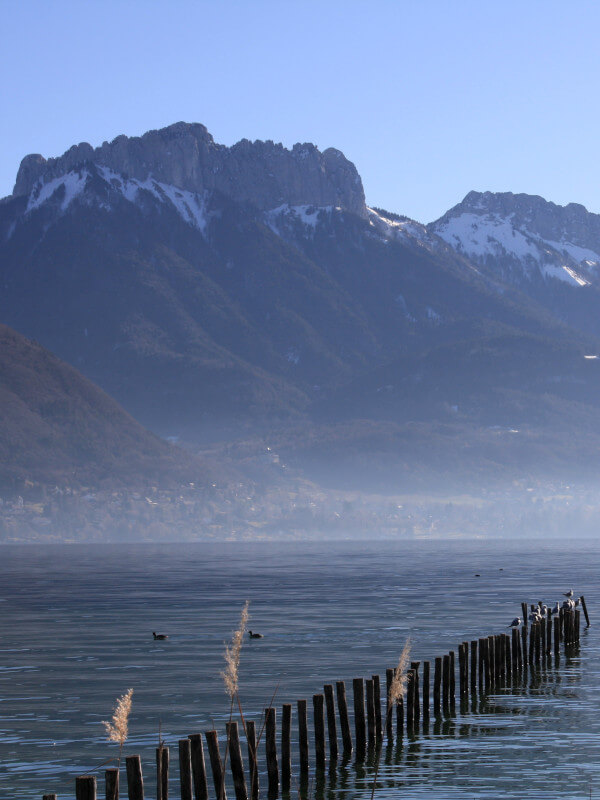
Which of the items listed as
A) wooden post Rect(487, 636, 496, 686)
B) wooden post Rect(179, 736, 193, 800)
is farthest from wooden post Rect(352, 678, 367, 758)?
wooden post Rect(487, 636, 496, 686)

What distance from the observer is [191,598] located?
12050cm

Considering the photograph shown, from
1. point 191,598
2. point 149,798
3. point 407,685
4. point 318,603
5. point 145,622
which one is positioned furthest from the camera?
Answer: point 191,598

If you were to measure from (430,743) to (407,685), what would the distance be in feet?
19.1

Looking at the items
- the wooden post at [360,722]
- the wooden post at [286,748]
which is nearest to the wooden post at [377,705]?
the wooden post at [360,722]

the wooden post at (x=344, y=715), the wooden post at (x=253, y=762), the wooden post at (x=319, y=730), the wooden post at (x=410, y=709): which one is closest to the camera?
the wooden post at (x=253, y=762)

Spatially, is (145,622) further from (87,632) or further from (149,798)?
(149,798)

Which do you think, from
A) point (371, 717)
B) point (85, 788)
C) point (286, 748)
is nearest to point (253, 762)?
point (286, 748)

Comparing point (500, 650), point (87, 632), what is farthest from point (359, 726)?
point (87, 632)

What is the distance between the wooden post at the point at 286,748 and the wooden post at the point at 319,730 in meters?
1.46

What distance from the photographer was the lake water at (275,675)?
37938 mm

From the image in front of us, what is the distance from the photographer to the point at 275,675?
59.8 m

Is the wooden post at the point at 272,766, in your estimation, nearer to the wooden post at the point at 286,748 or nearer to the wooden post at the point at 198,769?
the wooden post at the point at 286,748

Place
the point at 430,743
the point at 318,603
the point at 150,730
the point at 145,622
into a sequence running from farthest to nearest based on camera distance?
the point at 318,603 < the point at 145,622 < the point at 150,730 < the point at 430,743

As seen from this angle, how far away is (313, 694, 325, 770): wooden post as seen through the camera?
3612cm
